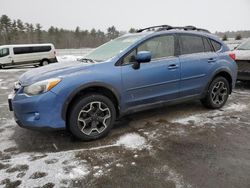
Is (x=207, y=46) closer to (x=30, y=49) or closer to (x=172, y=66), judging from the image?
(x=172, y=66)

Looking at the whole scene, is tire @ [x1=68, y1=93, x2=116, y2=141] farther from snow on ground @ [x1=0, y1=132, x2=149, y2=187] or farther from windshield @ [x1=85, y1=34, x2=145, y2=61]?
windshield @ [x1=85, y1=34, x2=145, y2=61]

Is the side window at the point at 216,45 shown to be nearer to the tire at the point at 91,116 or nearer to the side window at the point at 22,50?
the tire at the point at 91,116

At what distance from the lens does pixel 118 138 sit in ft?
11.3

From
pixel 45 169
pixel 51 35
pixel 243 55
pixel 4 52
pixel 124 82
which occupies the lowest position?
pixel 45 169

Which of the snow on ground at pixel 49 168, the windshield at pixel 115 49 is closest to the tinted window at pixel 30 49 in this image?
the windshield at pixel 115 49

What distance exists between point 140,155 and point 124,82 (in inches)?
44.4

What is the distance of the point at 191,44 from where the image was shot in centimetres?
426

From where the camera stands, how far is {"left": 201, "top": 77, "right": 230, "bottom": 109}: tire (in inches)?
180

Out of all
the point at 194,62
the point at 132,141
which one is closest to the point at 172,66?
the point at 194,62

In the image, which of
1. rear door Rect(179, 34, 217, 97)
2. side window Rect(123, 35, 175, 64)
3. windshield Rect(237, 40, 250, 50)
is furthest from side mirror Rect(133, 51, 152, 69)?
windshield Rect(237, 40, 250, 50)

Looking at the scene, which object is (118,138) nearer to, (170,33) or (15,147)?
(15,147)

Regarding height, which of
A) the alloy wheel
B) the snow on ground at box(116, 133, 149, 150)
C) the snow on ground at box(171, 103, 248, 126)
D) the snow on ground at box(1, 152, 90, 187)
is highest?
the alloy wheel

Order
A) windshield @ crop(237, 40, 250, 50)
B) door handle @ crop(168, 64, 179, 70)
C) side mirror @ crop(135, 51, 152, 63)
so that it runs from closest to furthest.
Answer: side mirror @ crop(135, 51, 152, 63) → door handle @ crop(168, 64, 179, 70) → windshield @ crop(237, 40, 250, 50)

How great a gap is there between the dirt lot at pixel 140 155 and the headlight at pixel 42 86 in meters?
0.81
